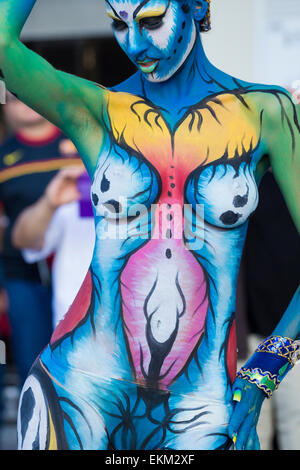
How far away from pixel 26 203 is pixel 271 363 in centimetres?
250

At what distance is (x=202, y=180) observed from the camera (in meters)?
2.53

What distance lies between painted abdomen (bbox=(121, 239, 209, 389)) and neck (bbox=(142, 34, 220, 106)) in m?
0.42

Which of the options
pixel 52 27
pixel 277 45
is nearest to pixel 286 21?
pixel 277 45

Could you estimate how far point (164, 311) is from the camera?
2531 millimetres

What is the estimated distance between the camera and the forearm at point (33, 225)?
15.1ft

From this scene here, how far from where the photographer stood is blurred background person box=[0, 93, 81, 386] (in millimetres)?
4820

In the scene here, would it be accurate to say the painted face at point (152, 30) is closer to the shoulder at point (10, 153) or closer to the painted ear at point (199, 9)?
the painted ear at point (199, 9)

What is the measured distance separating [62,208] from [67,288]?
41 centimetres

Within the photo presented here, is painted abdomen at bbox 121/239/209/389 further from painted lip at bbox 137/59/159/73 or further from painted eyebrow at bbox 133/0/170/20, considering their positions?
painted eyebrow at bbox 133/0/170/20

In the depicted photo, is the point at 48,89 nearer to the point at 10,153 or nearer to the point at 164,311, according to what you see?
the point at 164,311

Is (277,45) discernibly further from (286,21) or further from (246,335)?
(246,335)

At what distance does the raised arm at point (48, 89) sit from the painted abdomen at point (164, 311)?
324 millimetres

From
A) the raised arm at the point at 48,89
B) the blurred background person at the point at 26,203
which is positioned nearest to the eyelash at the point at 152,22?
the raised arm at the point at 48,89

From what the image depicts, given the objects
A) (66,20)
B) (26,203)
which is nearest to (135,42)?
(26,203)
